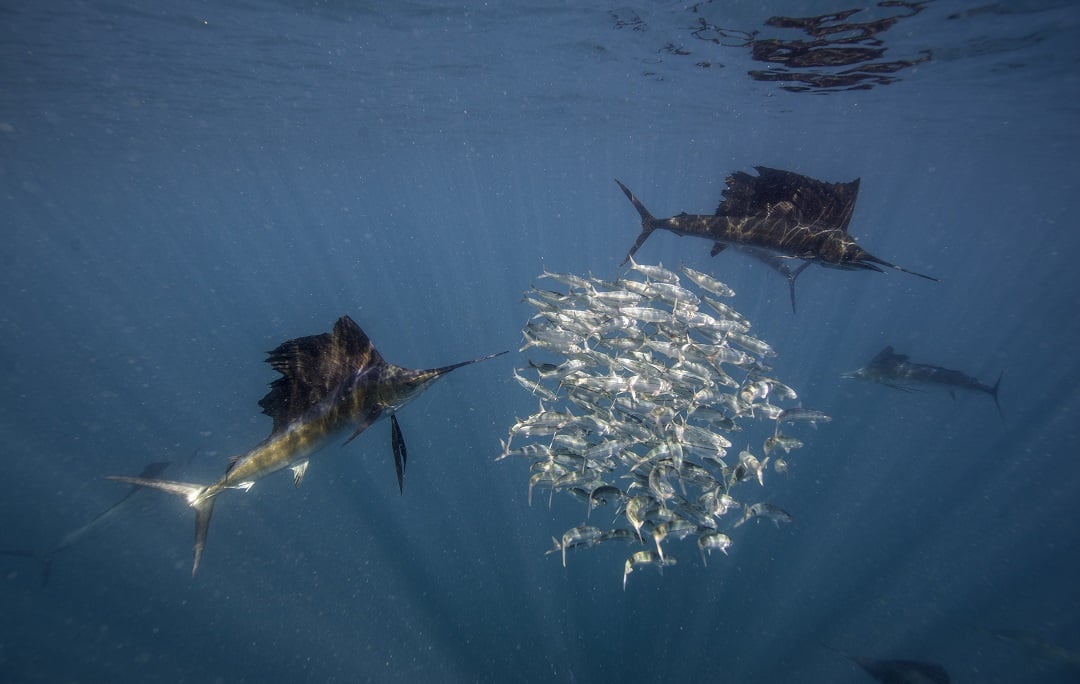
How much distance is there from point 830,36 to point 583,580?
→ 12.9m

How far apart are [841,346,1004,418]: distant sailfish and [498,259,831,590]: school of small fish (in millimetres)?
7069

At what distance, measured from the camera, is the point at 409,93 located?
19.1m

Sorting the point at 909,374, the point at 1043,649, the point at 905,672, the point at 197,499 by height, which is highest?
the point at 197,499

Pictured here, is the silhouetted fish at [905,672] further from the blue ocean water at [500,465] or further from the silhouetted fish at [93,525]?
the silhouetted fish at [93,525]

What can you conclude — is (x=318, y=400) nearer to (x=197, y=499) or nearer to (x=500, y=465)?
(x=197, y=499)

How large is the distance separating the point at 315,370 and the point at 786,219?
5.71 metres

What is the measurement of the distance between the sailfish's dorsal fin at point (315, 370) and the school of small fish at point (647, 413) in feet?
6.15

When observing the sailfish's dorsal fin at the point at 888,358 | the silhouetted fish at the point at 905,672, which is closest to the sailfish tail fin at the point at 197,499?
the silhouetted fish at the point at 905,672

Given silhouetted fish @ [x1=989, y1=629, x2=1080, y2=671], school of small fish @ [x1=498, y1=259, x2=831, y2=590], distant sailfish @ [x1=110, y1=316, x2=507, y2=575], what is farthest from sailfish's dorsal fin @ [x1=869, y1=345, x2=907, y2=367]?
distant sailfish @ [x1=110, y1=316, x2=507, y2=575]

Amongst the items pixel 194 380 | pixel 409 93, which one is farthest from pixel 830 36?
pixel 194 380

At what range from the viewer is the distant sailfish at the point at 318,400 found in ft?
11.4

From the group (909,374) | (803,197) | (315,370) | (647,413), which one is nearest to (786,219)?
(803,197)

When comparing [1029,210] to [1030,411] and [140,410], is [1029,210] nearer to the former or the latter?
[1030,411]

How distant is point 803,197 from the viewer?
6414 millimetres
